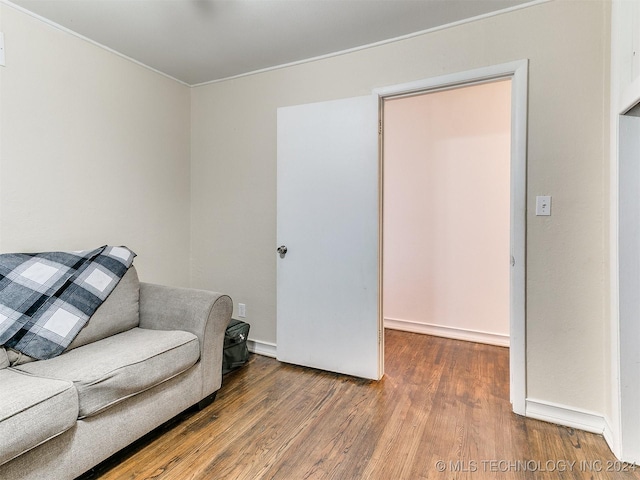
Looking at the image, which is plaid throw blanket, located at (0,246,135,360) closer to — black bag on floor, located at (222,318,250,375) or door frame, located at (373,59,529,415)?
black bag on floor, located at (222,318,250,375)

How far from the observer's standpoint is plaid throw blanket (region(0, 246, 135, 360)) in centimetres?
157

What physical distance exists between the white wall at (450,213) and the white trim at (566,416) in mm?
1189

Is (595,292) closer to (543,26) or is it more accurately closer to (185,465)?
(543,26)

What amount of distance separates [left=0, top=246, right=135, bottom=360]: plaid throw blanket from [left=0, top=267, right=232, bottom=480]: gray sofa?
0.18ft

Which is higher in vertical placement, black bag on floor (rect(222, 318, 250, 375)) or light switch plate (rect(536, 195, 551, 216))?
light switch plate (rect(536, 195, 551, 216))

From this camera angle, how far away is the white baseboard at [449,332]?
3027 millimetres

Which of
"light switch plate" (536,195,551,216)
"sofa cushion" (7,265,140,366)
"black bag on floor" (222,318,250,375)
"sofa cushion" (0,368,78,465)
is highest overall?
"light switch plate" (536,195,551,216)

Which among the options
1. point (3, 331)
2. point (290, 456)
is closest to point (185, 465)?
point (290, 456)

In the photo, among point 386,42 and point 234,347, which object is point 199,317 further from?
point 386,42

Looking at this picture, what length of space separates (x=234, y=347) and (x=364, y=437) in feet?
3.68

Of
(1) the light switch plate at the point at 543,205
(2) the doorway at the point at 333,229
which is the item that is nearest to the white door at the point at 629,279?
(1) the light switch plate at the point at 543,205

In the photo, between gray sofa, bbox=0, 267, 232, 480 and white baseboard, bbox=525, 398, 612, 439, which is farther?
white baseboard, bbox=525, 398, 612, 439

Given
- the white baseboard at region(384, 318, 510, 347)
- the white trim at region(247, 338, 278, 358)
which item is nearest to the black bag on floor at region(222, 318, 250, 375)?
the white trim at region(247, 338, 278, 358)

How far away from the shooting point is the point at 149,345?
1669 millimetres
